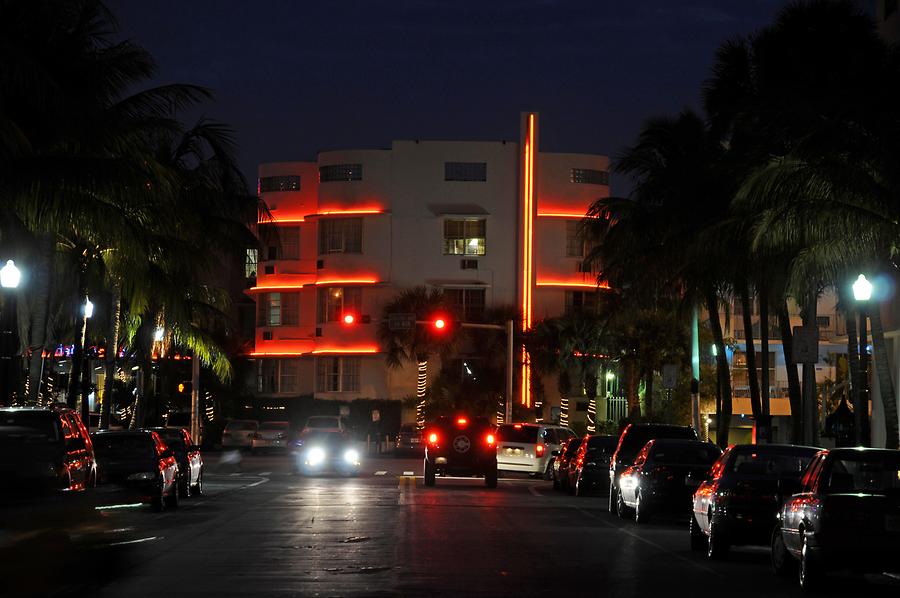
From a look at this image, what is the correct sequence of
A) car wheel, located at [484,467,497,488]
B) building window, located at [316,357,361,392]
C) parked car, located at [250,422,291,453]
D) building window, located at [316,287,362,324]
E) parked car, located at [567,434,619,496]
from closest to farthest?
parked car, located at [567,434,619,496]
car wheel, located at [484,467,497,488]
parked car, located at [250,422,291,453]
building window, located at [316,287,362,324]
building window, located at [316,357,361,392]

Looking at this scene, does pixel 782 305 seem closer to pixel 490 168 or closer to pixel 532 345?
pixel 532 345

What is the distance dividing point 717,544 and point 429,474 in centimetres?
1953

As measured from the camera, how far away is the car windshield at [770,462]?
2044cm

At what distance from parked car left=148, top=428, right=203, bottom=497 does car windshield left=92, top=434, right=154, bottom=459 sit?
2.63 metres

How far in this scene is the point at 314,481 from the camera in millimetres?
42125

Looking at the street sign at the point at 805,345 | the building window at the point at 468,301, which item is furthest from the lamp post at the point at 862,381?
the building window at the point at 468,301

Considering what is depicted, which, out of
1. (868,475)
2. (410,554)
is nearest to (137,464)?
(410,554)

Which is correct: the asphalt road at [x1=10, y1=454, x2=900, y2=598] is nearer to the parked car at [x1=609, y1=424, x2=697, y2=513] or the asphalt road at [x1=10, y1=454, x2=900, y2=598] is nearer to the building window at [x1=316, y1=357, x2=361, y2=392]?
the parked car at [x1=609, y1=424, x2=697, y2=513]

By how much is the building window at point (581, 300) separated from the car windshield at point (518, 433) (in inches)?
1314

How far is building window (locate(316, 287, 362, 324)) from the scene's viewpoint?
264 feet

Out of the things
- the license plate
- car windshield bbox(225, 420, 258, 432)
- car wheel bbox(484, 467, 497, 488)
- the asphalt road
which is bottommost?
the asphalt road

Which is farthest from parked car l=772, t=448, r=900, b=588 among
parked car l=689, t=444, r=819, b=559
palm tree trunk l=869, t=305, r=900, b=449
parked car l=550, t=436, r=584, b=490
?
parked car l=550, t=436, r=584, b=490

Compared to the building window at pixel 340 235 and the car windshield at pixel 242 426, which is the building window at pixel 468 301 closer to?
the building window at pixel 340 235

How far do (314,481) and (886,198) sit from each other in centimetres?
2044
